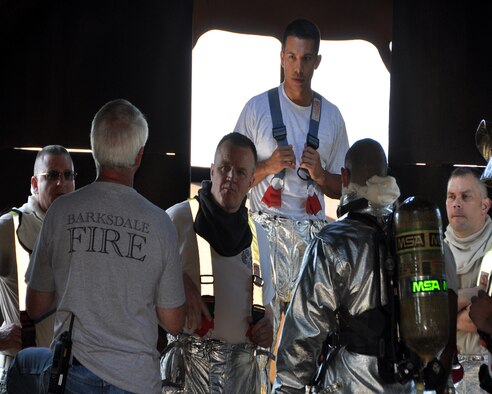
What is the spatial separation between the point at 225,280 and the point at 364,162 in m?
0.94

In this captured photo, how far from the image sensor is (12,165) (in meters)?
6.20

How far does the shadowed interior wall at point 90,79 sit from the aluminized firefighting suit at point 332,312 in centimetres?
305

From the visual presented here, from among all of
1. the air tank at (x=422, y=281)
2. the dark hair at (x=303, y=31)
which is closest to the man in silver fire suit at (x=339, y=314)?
the air tank at (x=422, y=281)

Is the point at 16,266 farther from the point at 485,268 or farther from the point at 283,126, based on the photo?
the point at 485,268

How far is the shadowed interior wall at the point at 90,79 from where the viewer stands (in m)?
6.24

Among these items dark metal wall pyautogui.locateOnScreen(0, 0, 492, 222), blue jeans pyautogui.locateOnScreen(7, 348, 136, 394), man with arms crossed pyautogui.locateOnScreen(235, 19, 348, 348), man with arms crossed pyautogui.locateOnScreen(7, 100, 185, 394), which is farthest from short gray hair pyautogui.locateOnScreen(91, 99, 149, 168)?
dark metal wall pyautogui.locateOnScreen(0, 0, 492, 222)

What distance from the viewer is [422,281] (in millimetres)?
3289

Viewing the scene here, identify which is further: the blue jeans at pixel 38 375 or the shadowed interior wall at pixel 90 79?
the shadowed interior wall at pixel 90 79

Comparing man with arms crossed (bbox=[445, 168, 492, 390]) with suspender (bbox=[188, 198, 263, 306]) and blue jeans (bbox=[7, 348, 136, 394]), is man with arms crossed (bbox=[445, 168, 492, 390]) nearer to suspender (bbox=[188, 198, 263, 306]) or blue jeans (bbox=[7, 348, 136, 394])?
suspender (bbox=[188, 198, 263, 306])

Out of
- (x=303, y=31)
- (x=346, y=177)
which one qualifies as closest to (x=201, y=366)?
(x=346, y=177)

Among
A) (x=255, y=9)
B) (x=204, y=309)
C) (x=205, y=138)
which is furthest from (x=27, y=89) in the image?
(x=204, y=309)

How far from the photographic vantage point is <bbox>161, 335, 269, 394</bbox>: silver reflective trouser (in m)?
4.19

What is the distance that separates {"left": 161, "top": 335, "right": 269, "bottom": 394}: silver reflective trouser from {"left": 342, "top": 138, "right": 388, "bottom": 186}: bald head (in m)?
1.00

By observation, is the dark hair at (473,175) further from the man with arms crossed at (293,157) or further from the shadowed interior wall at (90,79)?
the shadowed interior wall at (90,79)
